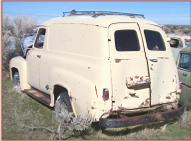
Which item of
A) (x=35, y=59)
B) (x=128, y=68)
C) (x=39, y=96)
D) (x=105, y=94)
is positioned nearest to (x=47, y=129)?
(x=105, y=94)

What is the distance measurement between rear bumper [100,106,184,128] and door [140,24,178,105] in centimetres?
26

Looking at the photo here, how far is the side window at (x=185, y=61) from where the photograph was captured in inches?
375

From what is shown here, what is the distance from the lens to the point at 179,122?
26.8 ft

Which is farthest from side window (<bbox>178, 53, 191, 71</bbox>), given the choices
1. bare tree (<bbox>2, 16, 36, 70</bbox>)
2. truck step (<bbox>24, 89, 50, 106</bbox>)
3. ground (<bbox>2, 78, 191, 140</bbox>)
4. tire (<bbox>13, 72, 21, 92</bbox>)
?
bare tree (<bbox>2, 16, 36, 70</bbox>)

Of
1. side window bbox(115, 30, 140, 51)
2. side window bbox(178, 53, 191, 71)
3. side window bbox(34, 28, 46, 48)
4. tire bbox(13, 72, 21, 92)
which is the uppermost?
side window bbox(115, 30, 140, 51)

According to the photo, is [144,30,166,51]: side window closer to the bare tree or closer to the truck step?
the truck step

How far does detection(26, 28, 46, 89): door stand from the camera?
9.02 m

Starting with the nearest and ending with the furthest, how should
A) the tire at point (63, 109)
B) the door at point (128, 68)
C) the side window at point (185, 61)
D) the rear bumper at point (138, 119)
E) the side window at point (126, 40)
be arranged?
the rear bumper at point (138, 119), the door at point (128, 68), the side window at point (126, 40), the tire at point (63, 109), the side window at point (185, 61)

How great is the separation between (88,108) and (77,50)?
4.27 feet

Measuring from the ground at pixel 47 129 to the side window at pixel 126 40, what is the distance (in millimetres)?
1612

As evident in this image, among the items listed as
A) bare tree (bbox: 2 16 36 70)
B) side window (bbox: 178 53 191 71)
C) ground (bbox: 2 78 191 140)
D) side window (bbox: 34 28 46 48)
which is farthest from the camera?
bare tree (bbox: 2 16 36 70)

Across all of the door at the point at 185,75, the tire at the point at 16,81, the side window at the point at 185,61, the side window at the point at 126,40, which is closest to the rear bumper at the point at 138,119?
the side window at the point at 126,40

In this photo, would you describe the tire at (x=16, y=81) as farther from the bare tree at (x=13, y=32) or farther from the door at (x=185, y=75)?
the door at (x=185, y=75)

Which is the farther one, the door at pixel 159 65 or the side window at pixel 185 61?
the side window at pixel 185 61
